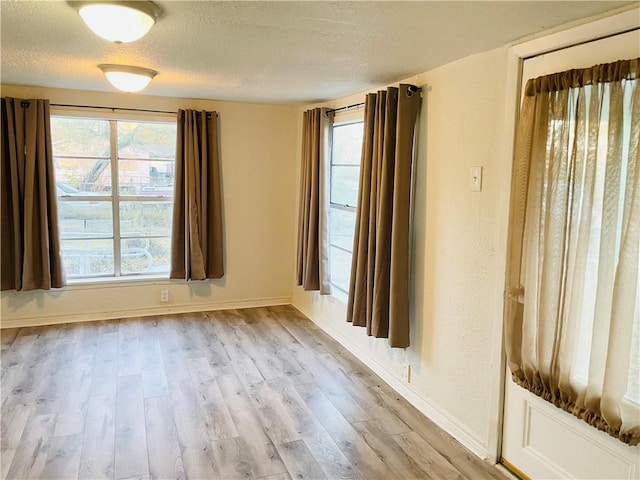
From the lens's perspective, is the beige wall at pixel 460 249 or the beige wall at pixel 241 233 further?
the beige wall at pixel 241 233

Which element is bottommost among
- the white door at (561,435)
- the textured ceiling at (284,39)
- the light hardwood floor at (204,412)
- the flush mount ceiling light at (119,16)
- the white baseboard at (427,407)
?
the light hardwood floor at (204,412)

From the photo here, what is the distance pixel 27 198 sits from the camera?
4254mm

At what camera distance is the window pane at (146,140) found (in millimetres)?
4754

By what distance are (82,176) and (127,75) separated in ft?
5.97

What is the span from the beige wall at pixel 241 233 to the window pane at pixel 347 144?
3.03 ft

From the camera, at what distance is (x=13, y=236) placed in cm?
430

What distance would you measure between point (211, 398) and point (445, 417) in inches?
58.1

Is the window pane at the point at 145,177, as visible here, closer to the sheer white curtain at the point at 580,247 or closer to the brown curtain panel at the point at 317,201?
the brown curtain panel at the point at 317,201

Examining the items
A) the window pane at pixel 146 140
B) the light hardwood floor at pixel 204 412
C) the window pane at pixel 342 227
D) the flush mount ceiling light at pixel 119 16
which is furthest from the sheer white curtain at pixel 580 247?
the window pane at pixel 146 140

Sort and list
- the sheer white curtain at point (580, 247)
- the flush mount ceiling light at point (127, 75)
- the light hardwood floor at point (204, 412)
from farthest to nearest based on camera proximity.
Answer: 1. the flush mount ceiling light at point (127, 75)
2. the light hardwood floor at point (204, 412)
3. the sheer white curtain at point (580, 247)

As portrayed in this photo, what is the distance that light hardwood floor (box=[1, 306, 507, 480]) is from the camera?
246cm

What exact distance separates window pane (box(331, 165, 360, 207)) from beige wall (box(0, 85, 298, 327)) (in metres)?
0.94

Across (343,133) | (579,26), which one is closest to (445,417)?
(579,26)

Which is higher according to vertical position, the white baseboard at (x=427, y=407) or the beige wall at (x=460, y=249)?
the beige wall at (x=460, y=249)
